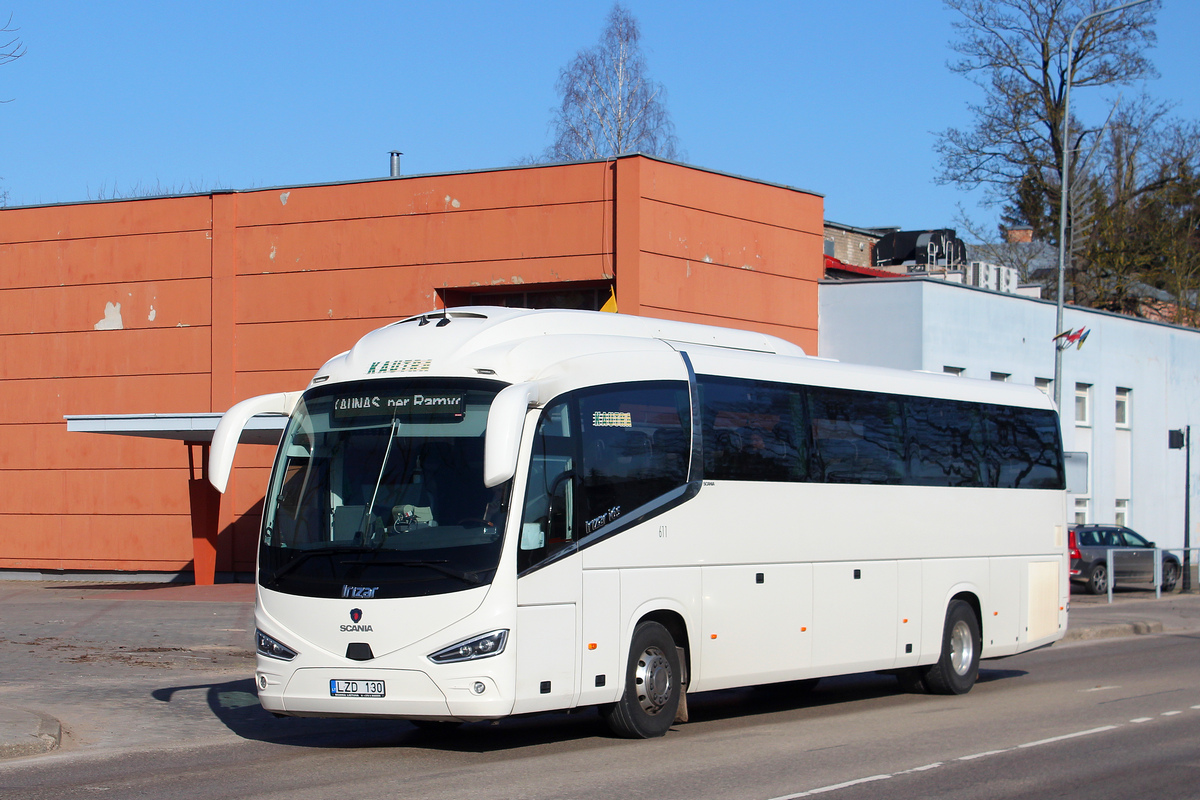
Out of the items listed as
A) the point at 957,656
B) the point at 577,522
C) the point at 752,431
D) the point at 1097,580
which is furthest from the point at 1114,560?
the point at 577,522

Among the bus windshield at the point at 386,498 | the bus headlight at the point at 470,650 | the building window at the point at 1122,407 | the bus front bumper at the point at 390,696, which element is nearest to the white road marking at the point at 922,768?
the bus front bumper at the point at 390,696

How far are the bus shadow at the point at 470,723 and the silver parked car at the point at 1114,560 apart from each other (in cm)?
1823

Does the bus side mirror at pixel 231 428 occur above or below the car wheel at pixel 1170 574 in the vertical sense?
above

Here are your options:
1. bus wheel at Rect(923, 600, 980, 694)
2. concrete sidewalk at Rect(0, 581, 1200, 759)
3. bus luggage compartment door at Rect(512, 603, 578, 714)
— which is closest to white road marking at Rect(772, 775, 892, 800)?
bus luggage compartment door at Rect(512, 603, 578, 714)

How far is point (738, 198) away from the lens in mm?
27000

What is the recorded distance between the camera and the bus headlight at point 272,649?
957 centimetres

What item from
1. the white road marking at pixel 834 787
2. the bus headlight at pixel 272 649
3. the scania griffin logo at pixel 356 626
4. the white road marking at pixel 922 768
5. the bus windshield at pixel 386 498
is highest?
the bus windshield at pixel 386 498

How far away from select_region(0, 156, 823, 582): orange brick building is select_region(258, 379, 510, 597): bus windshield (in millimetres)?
15384

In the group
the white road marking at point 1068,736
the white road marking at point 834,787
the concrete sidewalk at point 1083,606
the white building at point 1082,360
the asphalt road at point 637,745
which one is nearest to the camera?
the white road marking at point 834,787

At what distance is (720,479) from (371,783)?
4.15 metres

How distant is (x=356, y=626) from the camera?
927 centimetres

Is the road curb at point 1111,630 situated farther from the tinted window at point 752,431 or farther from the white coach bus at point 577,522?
the tinted window at point 752,431

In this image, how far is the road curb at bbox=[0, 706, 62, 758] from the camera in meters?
9.59

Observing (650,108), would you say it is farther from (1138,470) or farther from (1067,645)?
(1067,645)
